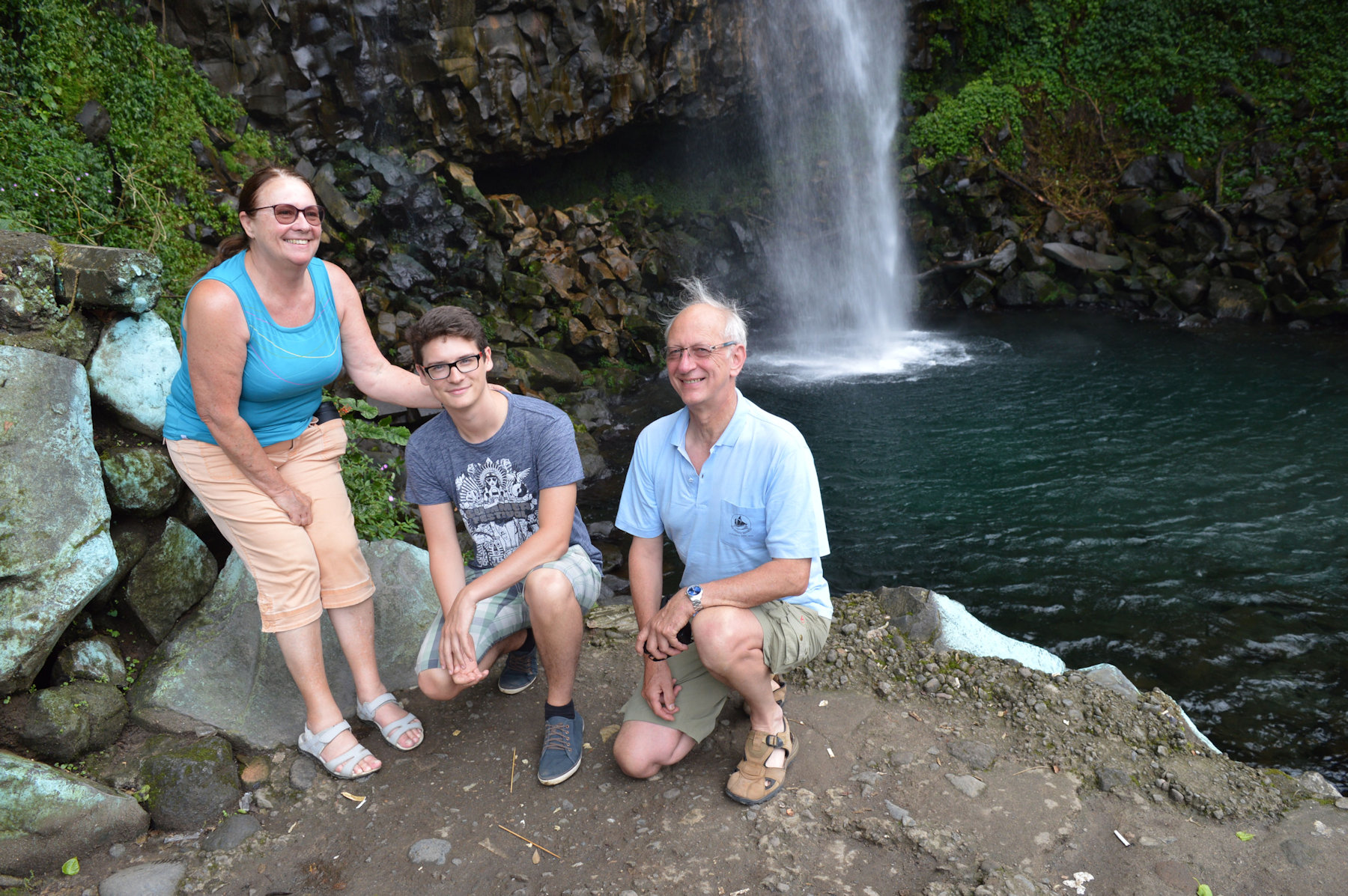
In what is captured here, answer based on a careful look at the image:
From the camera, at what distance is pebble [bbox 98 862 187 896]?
2.50 metres

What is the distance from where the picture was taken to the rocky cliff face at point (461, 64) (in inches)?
373

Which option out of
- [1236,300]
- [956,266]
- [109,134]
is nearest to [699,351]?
[109,134]

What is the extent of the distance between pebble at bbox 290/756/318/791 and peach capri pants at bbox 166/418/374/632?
55 centimetres

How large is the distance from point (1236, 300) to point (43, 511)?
14163 mm

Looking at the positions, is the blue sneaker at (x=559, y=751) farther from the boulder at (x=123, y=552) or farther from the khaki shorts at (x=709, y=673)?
the boulder at (x=123, y=552)

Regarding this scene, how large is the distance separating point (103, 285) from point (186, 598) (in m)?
1.34

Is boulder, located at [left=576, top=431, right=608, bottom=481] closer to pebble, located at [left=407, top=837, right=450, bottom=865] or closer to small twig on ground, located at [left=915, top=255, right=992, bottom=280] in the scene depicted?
pebble, located at [left=407, top=837, right=450, bottom=865]

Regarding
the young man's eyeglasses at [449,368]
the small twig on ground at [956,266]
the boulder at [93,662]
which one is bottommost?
the boulder at [93,662]

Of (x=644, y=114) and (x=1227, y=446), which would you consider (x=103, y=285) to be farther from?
(x=644, y=114)

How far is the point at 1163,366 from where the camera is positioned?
410 inches

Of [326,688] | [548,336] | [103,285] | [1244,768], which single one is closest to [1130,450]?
[1244,768]

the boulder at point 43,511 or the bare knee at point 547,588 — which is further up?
the boulder at point 43,511

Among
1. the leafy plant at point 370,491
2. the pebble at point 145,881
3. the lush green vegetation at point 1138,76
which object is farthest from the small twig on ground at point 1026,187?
the pebble at point 145,881

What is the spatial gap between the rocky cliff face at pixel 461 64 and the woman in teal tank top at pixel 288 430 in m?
7.99
